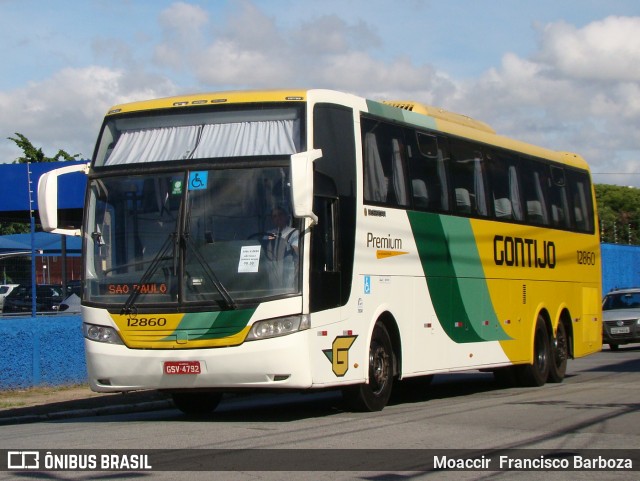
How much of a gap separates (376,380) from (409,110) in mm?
4299

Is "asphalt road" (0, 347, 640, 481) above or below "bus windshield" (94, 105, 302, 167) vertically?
below

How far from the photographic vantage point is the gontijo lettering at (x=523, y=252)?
16969 millimetres

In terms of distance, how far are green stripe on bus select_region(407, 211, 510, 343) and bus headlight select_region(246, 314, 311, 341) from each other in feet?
10.4

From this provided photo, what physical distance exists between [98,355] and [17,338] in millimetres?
6585

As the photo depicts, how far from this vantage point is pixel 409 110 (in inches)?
610

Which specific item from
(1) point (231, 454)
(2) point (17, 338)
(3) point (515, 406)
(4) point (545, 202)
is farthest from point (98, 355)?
(4) point (545, 202)

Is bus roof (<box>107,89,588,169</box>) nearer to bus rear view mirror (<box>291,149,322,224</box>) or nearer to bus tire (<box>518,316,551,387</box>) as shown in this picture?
bus rear view mirror (<box>291,149,322,224</box>)

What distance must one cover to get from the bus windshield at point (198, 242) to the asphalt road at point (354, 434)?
4.88 ft

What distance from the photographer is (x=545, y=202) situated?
1884cm

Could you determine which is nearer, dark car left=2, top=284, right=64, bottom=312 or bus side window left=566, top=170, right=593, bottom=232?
dark car left=2, top=284, right=64, bottom=312

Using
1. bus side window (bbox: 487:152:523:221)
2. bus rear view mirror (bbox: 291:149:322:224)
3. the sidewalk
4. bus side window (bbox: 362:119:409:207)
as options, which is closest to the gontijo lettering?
bus side window (bbox: 487:152:523:221)

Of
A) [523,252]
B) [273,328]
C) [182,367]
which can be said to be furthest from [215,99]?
[523,252]

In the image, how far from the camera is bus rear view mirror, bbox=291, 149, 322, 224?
10992mm

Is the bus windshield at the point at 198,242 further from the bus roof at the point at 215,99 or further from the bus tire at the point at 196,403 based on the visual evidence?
the bus tire at the point at 196,403
